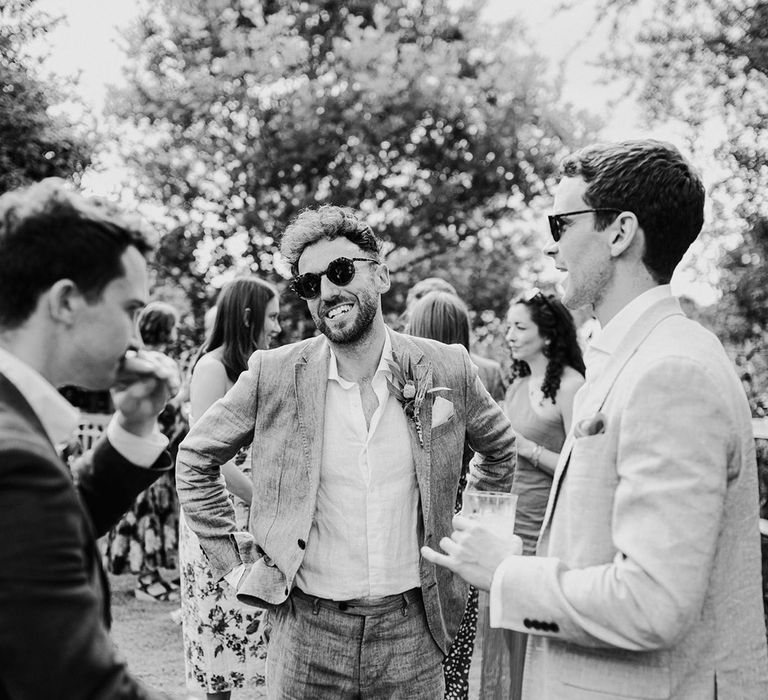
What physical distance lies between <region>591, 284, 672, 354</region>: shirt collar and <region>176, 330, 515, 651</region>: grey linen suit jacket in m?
1.10

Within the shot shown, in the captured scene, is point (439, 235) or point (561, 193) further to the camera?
point (439, 235)

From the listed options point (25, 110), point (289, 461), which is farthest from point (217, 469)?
point (25, 110)

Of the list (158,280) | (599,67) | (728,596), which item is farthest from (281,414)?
(158,280)

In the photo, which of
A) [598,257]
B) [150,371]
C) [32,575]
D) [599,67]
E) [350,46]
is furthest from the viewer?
[350,46]

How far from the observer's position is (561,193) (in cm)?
218

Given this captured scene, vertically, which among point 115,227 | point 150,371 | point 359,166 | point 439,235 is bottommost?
point 150,371

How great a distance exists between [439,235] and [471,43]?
4.26 meters

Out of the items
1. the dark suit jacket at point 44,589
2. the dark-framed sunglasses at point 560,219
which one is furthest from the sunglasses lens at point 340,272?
the dark suit jacket at point 44,589

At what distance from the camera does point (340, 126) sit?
53.3ft

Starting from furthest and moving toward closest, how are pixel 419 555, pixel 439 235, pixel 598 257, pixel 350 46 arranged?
pixel 439 235
pixel 350 46
pixel 419 555
pixel 598 257

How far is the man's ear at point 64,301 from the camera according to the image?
5.09ft

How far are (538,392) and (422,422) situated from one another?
2456 millimetres

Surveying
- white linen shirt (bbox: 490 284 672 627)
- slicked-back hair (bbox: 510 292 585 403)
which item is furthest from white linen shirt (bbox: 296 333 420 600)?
slicked-back hair (bbox: 510 292 585 403)

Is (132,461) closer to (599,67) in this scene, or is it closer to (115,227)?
(115,227)
